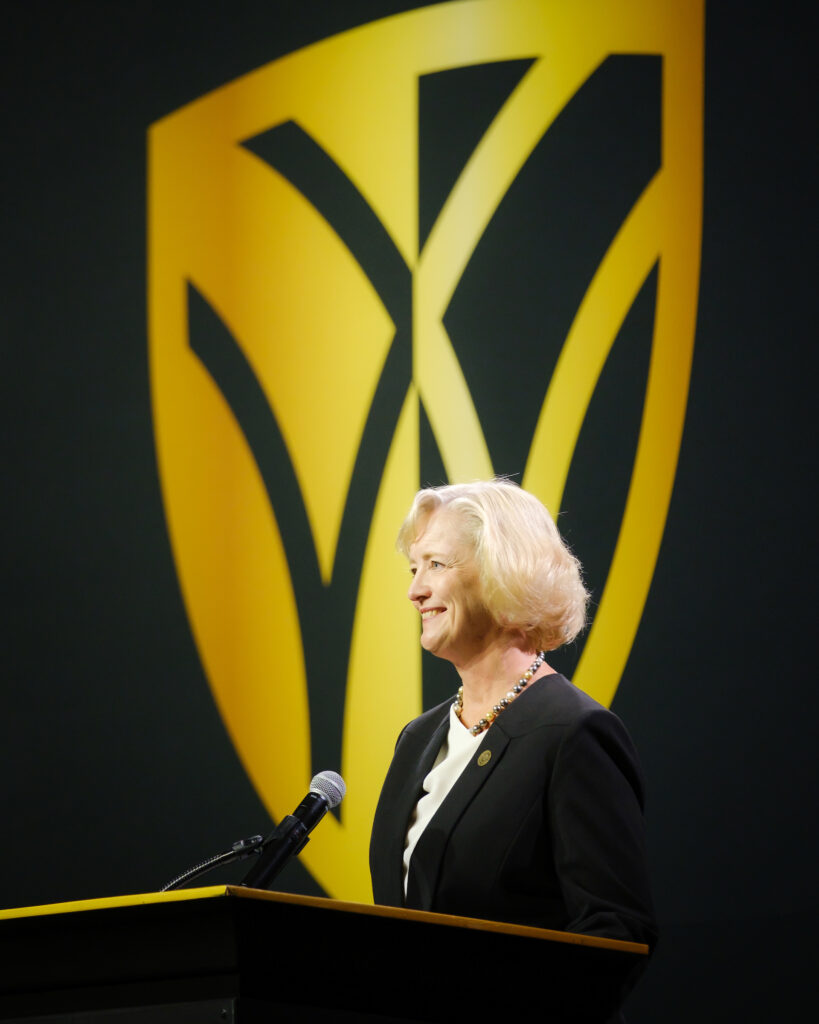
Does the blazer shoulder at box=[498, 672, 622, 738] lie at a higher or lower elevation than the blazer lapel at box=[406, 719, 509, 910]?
higher

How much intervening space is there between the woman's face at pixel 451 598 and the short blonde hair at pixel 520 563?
0.07ft

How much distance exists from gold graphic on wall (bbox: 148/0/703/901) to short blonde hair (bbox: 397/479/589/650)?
1.11m

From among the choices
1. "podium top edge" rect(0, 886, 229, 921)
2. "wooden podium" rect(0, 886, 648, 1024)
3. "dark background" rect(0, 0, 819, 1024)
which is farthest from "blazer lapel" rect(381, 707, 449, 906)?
"dark background" rect(0, 0, 819, 1024)

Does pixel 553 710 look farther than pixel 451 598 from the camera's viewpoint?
No

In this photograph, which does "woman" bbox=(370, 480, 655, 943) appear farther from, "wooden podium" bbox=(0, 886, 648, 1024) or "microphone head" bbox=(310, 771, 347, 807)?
"wooden podium" bbox=(0, 886, 648, 1024)

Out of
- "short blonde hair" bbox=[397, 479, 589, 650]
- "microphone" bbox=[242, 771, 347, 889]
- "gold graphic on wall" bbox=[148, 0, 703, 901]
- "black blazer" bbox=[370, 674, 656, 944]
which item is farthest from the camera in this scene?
"gold graphic on wall" bbox=[148, 0, 703, 901]

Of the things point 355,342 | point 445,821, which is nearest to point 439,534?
point 445,821

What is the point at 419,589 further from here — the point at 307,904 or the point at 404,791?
the point at 307,904

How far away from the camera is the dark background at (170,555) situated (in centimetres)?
310

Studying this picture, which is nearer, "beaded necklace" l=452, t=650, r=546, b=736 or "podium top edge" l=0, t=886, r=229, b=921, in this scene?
"podium top edge" l=0, t=886, r=229, b=921

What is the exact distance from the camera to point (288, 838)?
5.64 feet

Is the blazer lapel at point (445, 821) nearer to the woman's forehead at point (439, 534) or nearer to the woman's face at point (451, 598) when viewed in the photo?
the woman's face at point (451, 598)

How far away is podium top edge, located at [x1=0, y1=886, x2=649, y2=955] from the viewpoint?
1.22 metres

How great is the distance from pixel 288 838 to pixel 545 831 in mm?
405
